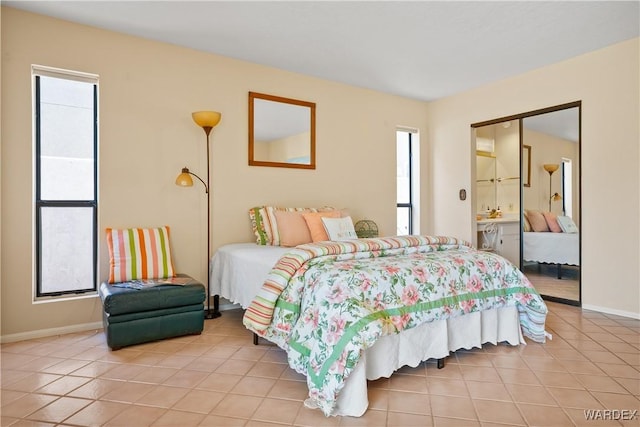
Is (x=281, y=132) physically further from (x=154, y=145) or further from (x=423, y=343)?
(x=423, y=343)

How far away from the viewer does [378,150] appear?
5105 mm

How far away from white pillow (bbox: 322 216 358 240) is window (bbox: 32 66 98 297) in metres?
2.05

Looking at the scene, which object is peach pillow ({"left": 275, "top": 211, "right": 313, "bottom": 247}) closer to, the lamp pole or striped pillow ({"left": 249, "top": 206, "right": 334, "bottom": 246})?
striped pillow ({"left": 249, "top": 206, "right": 334, "bottom": 246})

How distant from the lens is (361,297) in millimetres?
2092

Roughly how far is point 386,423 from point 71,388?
68.6 inches

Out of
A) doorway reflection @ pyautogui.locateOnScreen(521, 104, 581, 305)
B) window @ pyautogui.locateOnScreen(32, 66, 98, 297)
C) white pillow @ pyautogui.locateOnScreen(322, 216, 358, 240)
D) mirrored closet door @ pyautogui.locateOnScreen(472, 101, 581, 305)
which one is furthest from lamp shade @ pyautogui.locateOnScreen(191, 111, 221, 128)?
doorway reflection @ pyautogui.locateOnScreen(521, 104, 581, 305)

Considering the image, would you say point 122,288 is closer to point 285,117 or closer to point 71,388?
point 71,388

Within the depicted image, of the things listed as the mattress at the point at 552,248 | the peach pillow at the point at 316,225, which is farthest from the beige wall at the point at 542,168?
the peach pillow at the point at 316,225

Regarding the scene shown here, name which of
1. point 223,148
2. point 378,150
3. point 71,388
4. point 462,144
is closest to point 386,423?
point 71,388

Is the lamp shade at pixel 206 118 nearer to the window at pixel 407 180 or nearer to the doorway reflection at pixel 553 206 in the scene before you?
the window at pixel 407 180

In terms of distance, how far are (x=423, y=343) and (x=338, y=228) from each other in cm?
163

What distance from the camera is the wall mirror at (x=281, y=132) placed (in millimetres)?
4102

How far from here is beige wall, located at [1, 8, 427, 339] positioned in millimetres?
2979

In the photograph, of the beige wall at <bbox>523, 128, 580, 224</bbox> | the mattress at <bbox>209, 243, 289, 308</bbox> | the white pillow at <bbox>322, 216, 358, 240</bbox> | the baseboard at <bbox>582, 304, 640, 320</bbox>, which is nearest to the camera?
the mattress at <bbox>209, 243, 289, 308</bbox>
